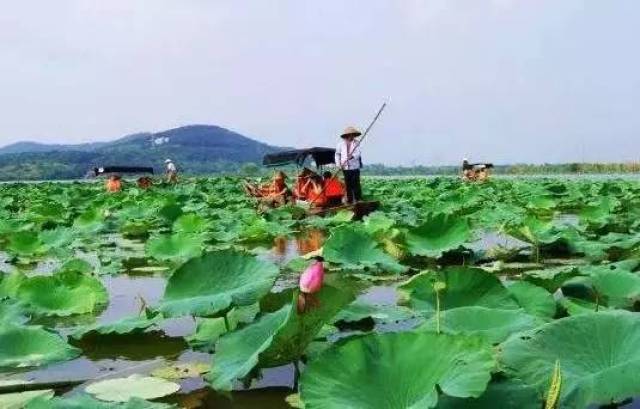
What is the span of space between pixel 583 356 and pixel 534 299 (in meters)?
0.75

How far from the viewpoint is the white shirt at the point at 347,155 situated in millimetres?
7773

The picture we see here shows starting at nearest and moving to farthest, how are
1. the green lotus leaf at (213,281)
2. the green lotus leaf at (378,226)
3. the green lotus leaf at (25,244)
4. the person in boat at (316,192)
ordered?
1. the green lotus leaf at (213,281)
2. the green lotus leaf at (378,226)
3. the green lotus leaf at (25,244)
4. the person in boat at (316,192)

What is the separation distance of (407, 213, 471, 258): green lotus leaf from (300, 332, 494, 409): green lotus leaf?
235 centimetres

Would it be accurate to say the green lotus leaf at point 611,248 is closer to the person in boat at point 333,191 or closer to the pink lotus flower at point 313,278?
the pink lotus flower at point 313,278

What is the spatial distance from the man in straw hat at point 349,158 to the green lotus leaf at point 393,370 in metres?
6.50

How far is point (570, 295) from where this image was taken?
226cm

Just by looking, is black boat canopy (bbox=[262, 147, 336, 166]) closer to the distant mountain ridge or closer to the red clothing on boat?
the red clothing on boat

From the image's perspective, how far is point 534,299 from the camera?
2080 mm

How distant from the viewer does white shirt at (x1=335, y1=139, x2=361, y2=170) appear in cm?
777

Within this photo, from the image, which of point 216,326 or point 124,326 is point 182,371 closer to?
point 216,326

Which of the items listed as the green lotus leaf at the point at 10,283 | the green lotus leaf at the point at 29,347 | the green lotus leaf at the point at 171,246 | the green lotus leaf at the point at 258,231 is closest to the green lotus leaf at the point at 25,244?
the green lotus leaf at the point at 171,246

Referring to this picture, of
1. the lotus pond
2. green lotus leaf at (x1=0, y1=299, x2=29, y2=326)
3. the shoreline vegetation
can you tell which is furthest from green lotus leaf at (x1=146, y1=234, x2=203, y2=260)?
the shoreline vegetation

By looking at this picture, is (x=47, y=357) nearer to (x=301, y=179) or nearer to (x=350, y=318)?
(x=350, y=318)

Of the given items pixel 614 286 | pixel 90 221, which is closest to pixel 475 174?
pixel 90 221
